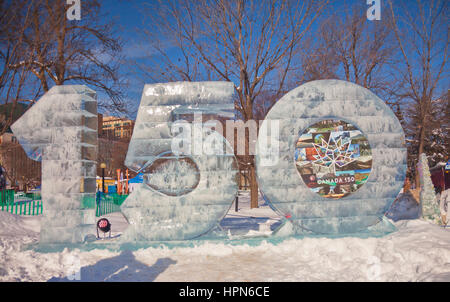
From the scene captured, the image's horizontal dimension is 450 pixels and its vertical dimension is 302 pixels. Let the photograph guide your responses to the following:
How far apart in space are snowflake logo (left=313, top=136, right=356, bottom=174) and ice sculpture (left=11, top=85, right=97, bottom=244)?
446 centimetres

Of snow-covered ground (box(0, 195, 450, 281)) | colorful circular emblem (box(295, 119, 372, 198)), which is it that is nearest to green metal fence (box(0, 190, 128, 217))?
snow-covered ground (box(0, 195, 450, 281))

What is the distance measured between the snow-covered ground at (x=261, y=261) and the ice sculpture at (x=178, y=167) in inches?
20.0

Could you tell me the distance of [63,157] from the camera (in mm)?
6504

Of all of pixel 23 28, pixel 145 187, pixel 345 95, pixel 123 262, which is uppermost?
pixel 23 28

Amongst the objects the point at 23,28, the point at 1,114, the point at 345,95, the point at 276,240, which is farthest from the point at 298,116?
the point at 1,114

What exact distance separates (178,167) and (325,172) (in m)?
2.83

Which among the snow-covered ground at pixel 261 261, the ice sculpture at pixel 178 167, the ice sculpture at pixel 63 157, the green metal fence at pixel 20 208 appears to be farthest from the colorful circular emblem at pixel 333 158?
the green metal fence at pixel 20 208

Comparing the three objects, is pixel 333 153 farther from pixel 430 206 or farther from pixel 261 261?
pixel 430 206

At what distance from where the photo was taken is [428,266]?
4.58 m

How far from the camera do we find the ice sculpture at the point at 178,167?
6406 millimetres

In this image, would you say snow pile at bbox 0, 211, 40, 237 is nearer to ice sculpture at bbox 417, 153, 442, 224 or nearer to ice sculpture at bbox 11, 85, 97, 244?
ice sculpture at bbox 11, 85, 97, 244

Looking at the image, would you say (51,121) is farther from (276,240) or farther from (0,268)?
(276,240)

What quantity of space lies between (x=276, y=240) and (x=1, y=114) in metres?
10.2

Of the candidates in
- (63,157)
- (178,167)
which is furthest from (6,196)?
(178,167)
